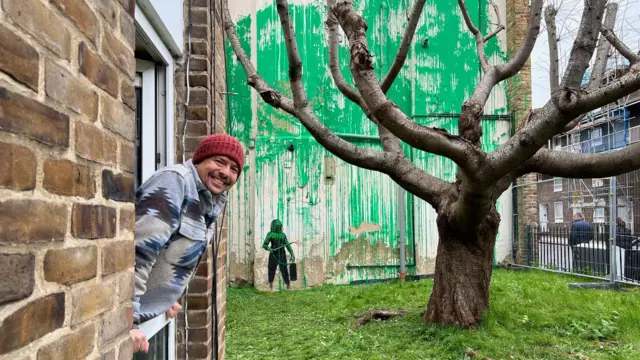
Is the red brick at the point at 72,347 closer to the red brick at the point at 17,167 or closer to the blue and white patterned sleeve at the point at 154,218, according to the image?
the red brick at the point at 17,167

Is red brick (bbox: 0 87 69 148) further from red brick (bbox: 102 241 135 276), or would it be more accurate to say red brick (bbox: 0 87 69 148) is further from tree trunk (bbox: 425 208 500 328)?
tree trunk (bbox: 425 208 500 328)

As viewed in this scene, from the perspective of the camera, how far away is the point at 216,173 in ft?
7.57

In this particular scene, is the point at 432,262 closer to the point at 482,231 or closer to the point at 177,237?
the point at 482,231

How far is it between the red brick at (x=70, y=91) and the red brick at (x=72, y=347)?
0.54 meters

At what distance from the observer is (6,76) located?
2.88 ft

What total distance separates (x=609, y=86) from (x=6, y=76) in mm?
3407

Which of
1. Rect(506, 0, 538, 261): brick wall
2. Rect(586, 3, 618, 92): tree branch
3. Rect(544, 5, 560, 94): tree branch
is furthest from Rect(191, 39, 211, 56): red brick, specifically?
Rect(506, 0, 538, 261): brick wall

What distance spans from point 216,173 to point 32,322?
1.40m

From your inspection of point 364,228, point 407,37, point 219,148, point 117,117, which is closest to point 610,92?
point 219,148

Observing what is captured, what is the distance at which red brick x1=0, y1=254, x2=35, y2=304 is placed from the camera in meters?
0.85

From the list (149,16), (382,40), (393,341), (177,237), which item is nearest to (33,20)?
(177,237)

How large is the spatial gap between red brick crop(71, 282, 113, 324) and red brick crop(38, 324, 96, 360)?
0.03 metres

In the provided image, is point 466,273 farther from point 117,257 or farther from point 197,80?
point 117,257

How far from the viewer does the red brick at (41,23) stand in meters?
0.92
